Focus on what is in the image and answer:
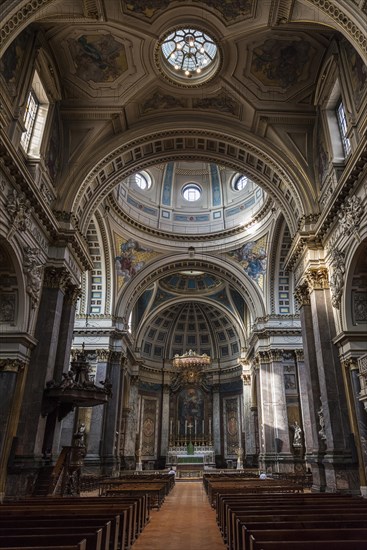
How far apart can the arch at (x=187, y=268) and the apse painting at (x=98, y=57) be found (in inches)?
542

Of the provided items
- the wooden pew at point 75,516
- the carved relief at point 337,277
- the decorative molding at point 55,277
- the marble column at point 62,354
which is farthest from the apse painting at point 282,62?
the wooden pew at point 75,516

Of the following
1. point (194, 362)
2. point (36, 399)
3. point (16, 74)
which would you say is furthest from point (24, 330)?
point (194, 362)

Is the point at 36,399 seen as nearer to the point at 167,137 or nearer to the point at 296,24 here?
the point at 167,137

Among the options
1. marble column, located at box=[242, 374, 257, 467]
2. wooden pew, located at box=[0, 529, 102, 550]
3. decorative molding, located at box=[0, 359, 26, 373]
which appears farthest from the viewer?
marble column, located at box=[242, 374, 257, 467]

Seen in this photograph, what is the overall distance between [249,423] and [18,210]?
23.2m

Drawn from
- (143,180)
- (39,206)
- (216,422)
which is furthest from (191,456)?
(39,206)

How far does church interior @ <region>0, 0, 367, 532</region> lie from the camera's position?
11398 millimetres

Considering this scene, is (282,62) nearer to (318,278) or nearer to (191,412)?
(318,278)

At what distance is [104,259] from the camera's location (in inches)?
965

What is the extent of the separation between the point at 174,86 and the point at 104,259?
11.9 m

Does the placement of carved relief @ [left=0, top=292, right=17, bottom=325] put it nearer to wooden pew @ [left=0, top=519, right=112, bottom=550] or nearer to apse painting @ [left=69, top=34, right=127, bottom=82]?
apse painting @ [left=69, top=34, right=127, bottom=82]

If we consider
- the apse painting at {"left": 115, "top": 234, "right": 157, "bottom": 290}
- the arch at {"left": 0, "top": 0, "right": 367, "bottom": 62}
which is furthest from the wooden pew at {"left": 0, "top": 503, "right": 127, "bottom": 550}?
the apse painting at {"left": 115, "top": 234, "right": 157, "bottom": 290}

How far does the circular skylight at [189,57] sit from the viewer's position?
14734 mm

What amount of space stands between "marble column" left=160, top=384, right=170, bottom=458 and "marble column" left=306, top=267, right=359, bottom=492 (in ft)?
74.7
